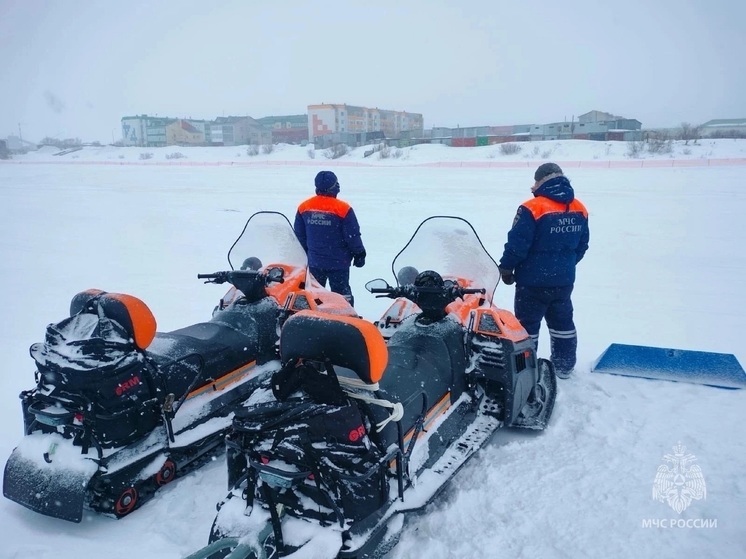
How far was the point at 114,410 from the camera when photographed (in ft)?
9.15

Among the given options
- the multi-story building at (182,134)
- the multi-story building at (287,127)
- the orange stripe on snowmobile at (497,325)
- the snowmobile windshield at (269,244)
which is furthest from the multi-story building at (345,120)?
the orange stripe on snowmobile at (497,325)

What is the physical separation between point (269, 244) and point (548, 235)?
228 centimetres

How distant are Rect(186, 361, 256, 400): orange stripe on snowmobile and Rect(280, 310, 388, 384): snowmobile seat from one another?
1431 mm

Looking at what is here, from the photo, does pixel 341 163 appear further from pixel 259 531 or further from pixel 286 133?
pixel 286 133

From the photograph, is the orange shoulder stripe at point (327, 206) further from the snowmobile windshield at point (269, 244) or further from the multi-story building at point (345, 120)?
the multi-story building at point (345, 120)

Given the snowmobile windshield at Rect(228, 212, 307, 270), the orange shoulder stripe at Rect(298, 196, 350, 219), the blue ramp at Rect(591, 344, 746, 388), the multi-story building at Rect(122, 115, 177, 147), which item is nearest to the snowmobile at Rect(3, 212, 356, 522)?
the snowmobile windshield at Rect(228, 212, 307, 270)

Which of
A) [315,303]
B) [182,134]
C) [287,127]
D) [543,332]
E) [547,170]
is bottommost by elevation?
[543,332]

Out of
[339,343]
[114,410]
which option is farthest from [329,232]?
[339,343]

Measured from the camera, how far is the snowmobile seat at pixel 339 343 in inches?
85.0

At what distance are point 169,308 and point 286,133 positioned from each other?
5847 centimetres

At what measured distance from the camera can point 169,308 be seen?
20.2ft

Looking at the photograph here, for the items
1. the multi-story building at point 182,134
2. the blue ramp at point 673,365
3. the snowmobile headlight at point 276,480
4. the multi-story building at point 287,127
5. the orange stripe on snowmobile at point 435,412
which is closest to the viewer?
the snowmobile headlight at point 276,480

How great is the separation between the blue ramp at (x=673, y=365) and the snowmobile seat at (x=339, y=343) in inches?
113

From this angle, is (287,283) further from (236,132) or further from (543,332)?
(236,132)
